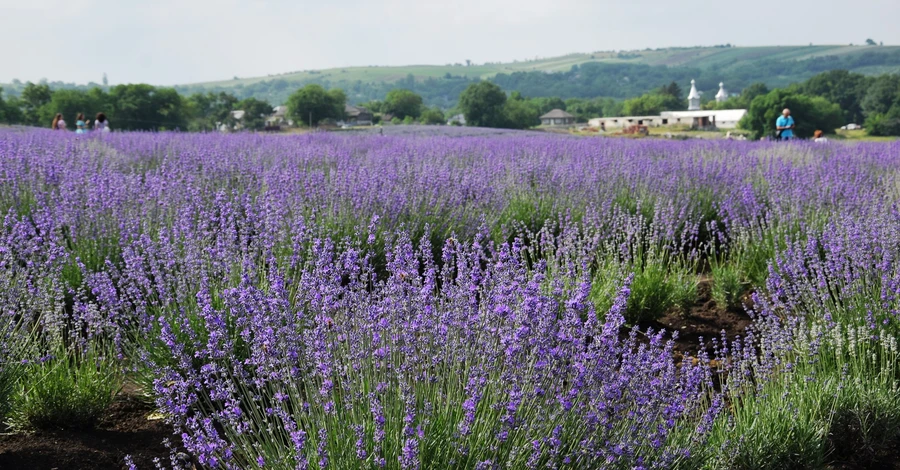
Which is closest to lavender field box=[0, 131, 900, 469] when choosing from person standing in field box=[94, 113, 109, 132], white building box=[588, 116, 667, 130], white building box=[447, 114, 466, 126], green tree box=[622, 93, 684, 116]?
person standing in field box=[94, 113, 109, 132]

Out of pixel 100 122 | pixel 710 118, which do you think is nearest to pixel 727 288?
pixel 100 122

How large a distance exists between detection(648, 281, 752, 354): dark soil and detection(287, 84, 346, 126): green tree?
85.7 metres

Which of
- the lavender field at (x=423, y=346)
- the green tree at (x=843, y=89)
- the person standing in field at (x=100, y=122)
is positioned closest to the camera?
the lavender field at (x=423, y=346)

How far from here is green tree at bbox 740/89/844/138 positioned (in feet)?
246

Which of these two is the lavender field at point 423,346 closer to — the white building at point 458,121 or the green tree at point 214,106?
the white building at point 458,121

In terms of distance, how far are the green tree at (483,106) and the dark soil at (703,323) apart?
257 feet

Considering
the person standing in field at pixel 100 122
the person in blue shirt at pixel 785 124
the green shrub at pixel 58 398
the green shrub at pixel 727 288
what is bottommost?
the green shrub at pixel 727 288

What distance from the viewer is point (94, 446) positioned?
2.60 metres

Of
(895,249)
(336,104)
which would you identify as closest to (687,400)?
(895,249)

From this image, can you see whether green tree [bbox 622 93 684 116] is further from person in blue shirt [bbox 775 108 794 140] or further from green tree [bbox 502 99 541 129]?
person in blue shirt [bbox 775 108 794 140]

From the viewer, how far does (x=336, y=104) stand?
101000 mm

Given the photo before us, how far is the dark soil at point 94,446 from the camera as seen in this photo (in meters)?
2.44

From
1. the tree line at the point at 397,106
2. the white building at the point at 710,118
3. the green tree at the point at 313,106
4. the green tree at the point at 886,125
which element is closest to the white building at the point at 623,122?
the white building at the point at 710,118

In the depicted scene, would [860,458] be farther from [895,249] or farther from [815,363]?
[895,249]
